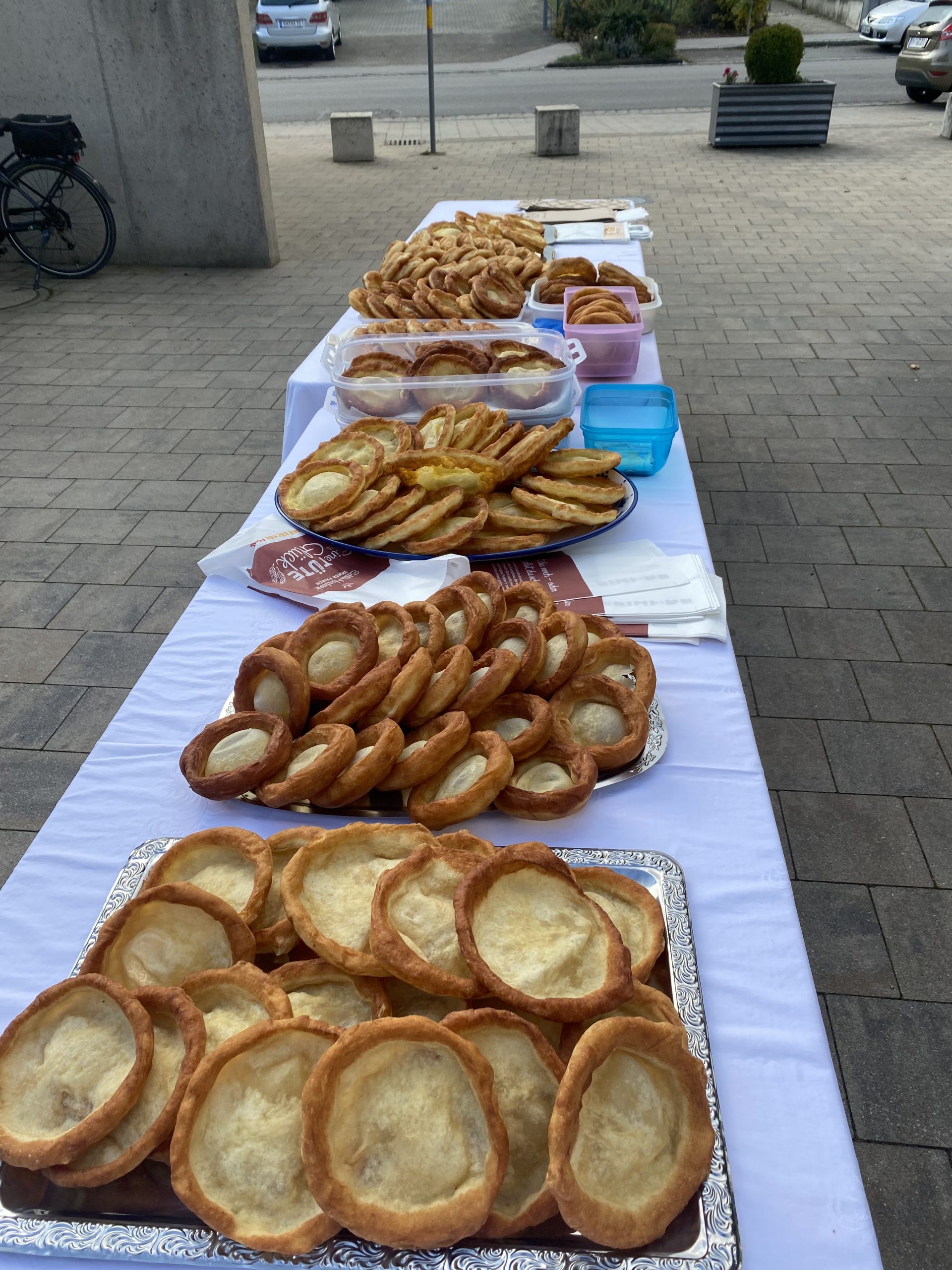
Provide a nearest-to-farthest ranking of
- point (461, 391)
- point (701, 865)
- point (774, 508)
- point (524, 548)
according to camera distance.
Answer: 1. point (701, 865)
2. point (524, 548)
3. point (461, 391)
4. point (774, 508)

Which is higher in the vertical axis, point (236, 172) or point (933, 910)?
point (236, 172)

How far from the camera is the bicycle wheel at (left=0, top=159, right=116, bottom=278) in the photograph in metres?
7.94

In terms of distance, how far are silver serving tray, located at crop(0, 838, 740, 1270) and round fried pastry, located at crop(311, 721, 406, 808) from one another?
0.58 m

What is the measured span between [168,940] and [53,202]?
8994 millimetres

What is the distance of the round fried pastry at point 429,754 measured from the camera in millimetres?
1432

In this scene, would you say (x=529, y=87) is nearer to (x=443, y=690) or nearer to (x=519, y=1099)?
(x=443, y=690)

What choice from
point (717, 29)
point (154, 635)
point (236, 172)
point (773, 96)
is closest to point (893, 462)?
point (154, 635)

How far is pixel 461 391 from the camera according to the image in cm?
263

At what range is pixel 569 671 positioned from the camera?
5.35ft

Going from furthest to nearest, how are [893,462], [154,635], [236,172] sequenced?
[236,172]
[893,462]
[154,635]

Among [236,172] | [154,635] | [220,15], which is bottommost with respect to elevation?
[154,635]

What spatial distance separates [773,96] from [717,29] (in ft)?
51.6

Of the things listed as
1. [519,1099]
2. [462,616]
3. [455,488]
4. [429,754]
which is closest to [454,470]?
[455,488]

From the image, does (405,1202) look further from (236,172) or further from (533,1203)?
(236,172)
